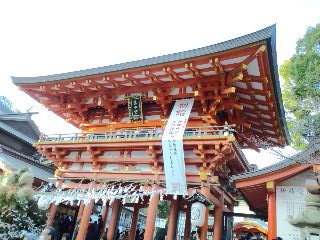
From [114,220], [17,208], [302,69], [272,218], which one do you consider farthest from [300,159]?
[302,69]

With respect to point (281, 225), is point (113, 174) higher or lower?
higher

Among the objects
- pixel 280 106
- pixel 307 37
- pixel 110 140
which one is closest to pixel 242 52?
pixel 280 106

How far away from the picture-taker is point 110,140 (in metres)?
11.2

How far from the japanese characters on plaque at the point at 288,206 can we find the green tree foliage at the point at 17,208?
8035mm

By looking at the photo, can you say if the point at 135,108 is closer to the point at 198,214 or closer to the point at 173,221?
the point at 173,221

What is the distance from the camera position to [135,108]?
1225 centimetres

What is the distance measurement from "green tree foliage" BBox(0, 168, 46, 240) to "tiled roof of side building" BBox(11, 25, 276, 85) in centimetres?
441

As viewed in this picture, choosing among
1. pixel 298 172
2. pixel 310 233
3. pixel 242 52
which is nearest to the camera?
pixel 310 233

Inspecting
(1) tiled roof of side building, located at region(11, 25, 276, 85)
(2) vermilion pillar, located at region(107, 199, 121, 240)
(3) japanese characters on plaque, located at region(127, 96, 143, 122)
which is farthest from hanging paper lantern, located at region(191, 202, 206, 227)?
(2) vermilion pillar, located at region(107, 199, 121, 240)

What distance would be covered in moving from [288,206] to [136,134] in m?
5.60

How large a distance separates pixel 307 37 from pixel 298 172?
1595 cm

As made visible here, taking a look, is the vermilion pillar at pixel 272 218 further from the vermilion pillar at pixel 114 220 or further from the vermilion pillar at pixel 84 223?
the vermilion pillar at pixel 114 220

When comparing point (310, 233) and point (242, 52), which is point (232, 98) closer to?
point (242, 52)

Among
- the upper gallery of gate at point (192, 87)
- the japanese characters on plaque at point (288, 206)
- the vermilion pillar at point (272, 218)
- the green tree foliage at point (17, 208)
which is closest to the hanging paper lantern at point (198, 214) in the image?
the vermilion pillar at point (272, 218)
